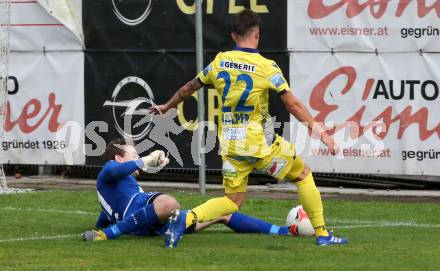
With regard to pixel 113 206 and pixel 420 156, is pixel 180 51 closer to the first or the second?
pixel 420 156

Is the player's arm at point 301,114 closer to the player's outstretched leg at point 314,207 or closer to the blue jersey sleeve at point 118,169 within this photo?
the player's outstretched leg at point 314,207

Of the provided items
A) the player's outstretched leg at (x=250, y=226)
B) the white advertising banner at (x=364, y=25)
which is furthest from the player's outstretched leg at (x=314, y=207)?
the white advertising banner at (x=364, y=25)

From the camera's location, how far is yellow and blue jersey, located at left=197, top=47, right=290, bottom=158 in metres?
9.49

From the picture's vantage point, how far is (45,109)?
666 inches

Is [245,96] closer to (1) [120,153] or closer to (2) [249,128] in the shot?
(2) [249,128]

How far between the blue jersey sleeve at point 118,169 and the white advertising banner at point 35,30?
23.1ft

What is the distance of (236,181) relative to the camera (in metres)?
9.58

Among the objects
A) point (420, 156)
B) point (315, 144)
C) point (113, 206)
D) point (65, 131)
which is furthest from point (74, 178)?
point (113, 206)

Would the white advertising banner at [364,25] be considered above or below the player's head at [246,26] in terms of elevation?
above

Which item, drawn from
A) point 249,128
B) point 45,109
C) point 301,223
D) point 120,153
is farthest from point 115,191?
point 45,109

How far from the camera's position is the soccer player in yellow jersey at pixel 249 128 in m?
9.48

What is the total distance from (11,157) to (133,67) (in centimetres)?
236

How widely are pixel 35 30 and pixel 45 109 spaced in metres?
1.22

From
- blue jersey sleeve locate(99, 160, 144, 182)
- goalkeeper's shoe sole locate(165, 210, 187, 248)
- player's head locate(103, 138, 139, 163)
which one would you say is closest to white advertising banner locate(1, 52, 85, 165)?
player's head locate(103, 138, 139, 163)
